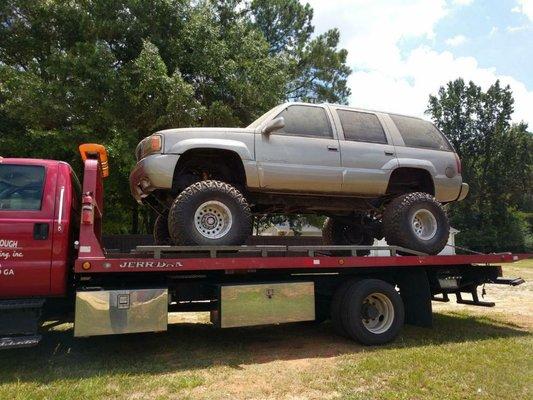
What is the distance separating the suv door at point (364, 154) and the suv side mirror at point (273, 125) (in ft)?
3.30

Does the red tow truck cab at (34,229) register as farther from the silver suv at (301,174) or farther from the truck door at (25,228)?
the silver suv at (301,174)

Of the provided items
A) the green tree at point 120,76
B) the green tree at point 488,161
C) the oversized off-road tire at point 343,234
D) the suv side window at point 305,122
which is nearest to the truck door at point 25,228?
the suv side window at point 305,122

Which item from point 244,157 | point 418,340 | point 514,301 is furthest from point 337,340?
point 514,301

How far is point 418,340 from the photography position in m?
6.80

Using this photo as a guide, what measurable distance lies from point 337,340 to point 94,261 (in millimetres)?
3457

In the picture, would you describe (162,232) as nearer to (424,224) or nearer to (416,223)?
(416,223)

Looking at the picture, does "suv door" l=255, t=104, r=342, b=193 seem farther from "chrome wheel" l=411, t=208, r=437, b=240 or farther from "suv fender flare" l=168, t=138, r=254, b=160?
"chrome wheel" l=411, t=208, r=437, b=240

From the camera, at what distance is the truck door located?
503 cm

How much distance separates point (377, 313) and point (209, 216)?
8.73ft

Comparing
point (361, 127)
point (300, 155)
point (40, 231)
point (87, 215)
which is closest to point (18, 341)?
point (40, 231)

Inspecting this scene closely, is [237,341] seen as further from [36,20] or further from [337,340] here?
[36,20]

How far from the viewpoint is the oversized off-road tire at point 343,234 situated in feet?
27.1

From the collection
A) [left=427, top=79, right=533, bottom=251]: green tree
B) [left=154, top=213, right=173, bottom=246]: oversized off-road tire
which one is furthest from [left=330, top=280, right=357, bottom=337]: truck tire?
[left=427, top=79, right=533, bottom=251]: green tree

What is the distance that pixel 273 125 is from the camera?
6035 millimetres
